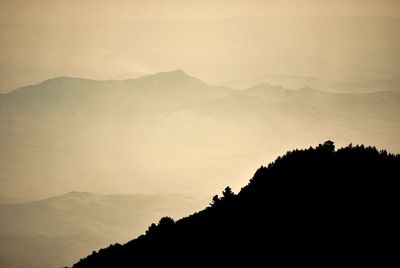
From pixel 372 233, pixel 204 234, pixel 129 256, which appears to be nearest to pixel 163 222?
pixel 129 256

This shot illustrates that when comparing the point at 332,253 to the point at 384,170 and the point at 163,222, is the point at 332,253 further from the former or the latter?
the point at 163,222

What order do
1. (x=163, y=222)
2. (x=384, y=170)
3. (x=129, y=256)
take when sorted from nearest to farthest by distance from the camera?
1. (x=384, y=170)
2. (x=129, y=256)
3. (x=163, y=222)

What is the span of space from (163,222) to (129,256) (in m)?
4.53

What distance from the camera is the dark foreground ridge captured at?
2534 centimetres

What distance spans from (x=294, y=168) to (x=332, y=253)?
1313 cm

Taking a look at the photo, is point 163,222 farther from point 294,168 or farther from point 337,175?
point 337,175

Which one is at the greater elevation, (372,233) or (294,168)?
(294,168)

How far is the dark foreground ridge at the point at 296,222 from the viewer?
25.3 m

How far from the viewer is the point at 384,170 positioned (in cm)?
3294

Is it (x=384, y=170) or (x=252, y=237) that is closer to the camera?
(x=252, y=237)

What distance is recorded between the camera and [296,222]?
93.2ft

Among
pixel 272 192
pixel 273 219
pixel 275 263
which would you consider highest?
pixel 272 192

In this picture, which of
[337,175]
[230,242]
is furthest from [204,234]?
[337,175]

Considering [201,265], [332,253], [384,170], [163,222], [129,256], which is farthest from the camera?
[163,222]
